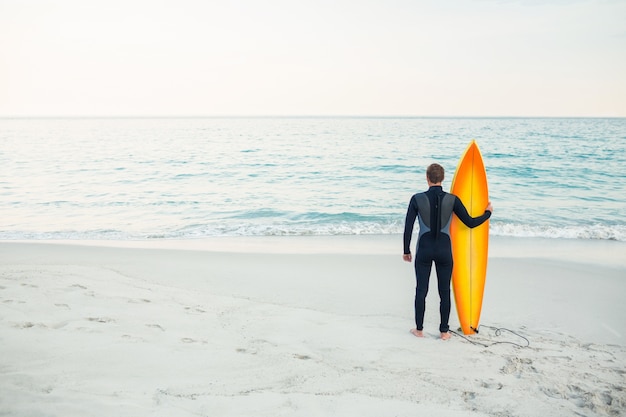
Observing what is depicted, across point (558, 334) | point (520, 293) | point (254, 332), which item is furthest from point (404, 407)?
point (520, 293)

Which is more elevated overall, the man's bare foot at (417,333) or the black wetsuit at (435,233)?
the black wetsuit at (435,233)

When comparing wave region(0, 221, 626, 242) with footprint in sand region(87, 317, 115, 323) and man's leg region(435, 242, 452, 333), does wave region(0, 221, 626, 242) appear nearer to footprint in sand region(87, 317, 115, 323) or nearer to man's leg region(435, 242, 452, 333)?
footprint in sand region(87, 317, 115, 323)

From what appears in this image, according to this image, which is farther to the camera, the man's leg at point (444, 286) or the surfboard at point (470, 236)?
the surfboard at point (470, 236)

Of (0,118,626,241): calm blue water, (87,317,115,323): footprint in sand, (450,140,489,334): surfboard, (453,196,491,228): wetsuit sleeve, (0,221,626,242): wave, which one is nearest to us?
(87,317,115,323): footprint in sand

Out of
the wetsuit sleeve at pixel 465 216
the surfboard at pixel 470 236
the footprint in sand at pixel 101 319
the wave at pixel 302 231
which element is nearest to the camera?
the footprint in sand at pixel 101 319

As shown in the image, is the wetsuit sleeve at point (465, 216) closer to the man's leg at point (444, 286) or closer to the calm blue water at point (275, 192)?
the man's leg at point (444, 286)

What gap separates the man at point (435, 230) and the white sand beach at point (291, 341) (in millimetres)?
425

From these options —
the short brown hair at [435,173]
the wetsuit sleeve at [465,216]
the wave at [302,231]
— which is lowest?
the wave at [302,231]

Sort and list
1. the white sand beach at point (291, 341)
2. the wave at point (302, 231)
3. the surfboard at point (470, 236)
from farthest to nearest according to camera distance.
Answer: the wave at point (302, 231)
the surfboard at point (470, 236)
the white sand beach at point (291, 341)

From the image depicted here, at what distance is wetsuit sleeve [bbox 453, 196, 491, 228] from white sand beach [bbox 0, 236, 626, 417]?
1163mm

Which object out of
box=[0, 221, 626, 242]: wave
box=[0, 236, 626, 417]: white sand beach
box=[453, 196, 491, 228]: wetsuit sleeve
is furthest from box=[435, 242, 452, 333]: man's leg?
box=[0, 221, 626, 242]: wave

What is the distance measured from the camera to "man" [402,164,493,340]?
169 inches

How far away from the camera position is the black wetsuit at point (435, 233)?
429cm

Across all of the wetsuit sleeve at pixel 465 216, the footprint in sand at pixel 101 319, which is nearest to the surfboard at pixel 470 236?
the wetsuit sleeve at pixel 465 216
